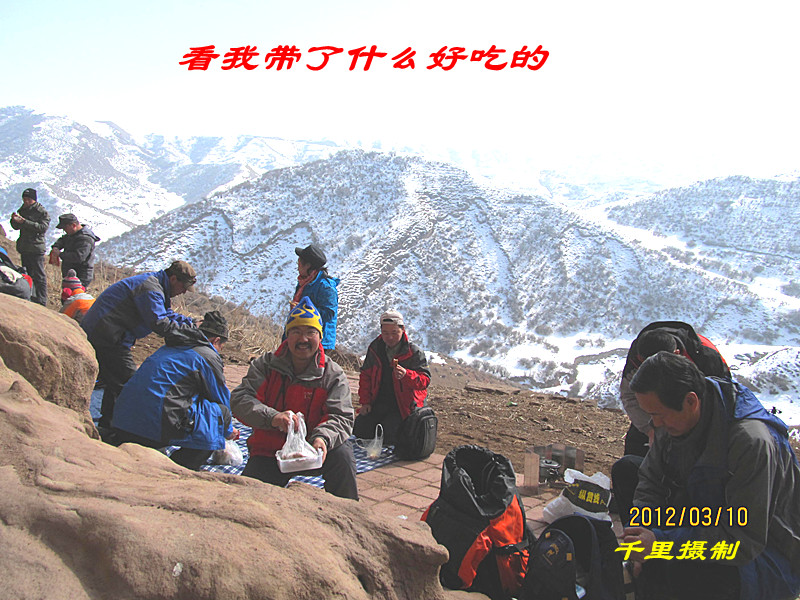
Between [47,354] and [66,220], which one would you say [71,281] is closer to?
[66,220]

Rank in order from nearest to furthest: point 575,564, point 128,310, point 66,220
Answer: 1. point 575,564
2. point 128,310
3. point 66,220

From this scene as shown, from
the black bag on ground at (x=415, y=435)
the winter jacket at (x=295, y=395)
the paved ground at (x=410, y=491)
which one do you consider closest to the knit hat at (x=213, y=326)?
the winter jacket at (x=295, y=395)

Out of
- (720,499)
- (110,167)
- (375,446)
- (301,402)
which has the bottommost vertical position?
(375,446)

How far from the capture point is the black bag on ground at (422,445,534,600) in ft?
7.56

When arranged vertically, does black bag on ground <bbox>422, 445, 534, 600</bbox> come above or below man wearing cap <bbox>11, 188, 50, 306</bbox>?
below

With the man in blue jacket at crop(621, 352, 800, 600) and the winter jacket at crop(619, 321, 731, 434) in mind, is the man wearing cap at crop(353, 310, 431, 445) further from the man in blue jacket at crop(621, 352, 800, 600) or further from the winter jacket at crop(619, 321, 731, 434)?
the man in blue jacket at crop(621, 352, 800, 600)

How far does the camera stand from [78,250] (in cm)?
682

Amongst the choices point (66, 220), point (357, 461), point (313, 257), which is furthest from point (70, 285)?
point (357, 461)

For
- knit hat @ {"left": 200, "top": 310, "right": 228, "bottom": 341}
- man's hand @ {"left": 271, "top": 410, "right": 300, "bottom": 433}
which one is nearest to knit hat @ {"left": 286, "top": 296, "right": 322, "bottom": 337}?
man's hand @ {"left": 271, "top": 410, "right": 300, "bottom": 433}

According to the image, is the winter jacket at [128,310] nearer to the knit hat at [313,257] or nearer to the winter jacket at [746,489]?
the knit hat at [313,257]

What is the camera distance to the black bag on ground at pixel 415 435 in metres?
4.36

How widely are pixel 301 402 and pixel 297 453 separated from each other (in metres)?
0.37

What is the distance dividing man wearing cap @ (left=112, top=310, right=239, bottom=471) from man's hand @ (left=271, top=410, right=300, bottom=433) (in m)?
0.73

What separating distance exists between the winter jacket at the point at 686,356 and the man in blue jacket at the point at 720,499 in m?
0.81
